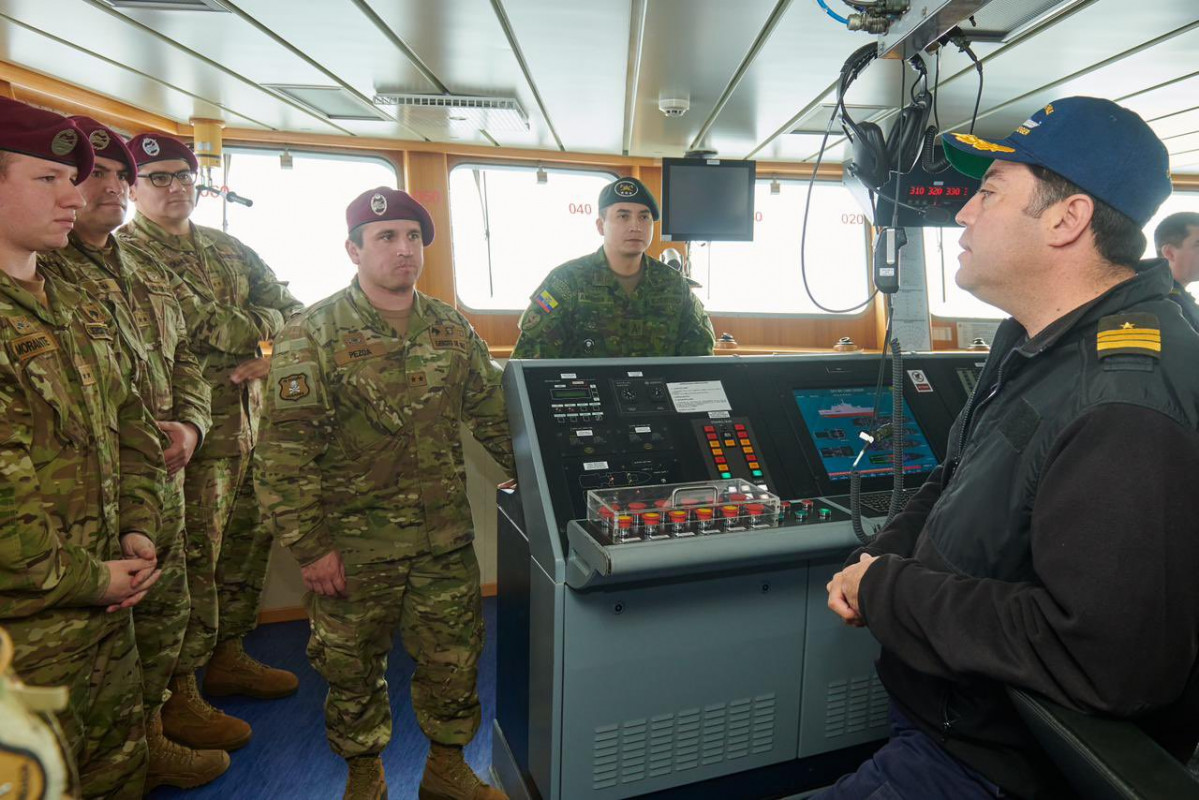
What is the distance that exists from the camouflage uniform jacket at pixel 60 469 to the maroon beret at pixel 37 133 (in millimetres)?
243

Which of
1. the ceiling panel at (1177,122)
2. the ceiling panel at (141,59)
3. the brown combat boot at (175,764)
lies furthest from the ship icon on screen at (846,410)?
the ceiling panel at (1177,122)

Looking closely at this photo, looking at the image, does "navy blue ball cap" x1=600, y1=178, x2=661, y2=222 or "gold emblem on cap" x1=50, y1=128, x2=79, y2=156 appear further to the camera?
"navy blue ball cap" x1=600, y1=178, x2=661, y2=222

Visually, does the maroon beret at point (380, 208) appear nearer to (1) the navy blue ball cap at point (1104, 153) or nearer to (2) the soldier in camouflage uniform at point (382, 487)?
(2) the soldier in camouflage uniform at point (382, 487)

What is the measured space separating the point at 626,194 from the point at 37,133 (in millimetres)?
1926

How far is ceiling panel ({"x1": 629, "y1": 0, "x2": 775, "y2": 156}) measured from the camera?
2.51m

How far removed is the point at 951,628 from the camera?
92 cm

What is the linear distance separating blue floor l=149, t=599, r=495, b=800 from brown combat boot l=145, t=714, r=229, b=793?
0.03 meters

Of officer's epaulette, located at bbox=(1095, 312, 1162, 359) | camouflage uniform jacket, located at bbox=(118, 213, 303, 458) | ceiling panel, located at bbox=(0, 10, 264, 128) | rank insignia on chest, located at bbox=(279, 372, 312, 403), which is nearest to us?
officer's epaulette, located at bbox=(1095, 312, 1162, 359)

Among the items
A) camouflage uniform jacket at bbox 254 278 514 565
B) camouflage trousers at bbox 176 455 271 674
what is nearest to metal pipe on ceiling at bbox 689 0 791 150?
camouflage uniform jacket at bbox 254 278 514 565

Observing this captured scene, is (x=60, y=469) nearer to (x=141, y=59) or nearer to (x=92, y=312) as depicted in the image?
(x=92, y=312)

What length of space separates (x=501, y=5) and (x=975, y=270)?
210 cm

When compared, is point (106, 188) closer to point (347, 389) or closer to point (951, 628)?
point (347, 389)

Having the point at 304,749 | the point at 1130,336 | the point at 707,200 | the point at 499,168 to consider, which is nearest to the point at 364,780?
the point at 304,749

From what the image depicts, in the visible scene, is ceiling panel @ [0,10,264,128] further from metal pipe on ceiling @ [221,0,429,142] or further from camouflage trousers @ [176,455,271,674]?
camouflage trousers @ [176,455,271,674]
